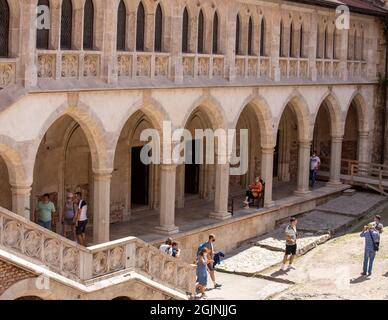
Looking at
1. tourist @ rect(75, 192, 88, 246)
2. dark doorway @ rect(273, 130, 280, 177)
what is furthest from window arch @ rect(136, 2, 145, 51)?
dark doorway @ rect(273, 130, 280, 177)

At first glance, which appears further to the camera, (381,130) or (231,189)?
(381,130)

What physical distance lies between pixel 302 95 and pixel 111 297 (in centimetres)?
1432

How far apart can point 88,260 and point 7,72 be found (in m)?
4.37

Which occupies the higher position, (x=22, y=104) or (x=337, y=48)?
(x=337, y=48)

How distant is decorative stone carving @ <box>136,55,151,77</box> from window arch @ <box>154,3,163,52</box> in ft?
2.98

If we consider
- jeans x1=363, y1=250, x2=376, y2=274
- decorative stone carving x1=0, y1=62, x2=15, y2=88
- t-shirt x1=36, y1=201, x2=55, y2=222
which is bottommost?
jeans x1=363, y1=250, x2=376, y2=274

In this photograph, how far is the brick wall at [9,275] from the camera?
53.2 ft

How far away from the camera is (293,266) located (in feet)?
76.9

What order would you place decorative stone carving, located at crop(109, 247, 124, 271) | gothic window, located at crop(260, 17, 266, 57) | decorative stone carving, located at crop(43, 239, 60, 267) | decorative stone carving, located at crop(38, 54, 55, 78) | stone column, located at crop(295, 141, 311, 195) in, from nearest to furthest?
decorative stone carving, located at crop(43, 239, 60, 267)
decorative stone carving, located at crop(109, 247, 124, 271)
decorative stone carving, located at crop(38, 54, 55, 78)
gothic window, located at crop(260, 17, 266, 57)
stone column, located at crop(295, 141, 311, 195)

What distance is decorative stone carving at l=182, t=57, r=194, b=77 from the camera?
24.4 meters

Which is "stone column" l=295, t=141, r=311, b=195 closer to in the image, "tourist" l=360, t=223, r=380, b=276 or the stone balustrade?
"tourist" l=360, t=223, r=380, b=276

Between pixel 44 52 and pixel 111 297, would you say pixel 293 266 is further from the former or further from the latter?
pixel 44 52

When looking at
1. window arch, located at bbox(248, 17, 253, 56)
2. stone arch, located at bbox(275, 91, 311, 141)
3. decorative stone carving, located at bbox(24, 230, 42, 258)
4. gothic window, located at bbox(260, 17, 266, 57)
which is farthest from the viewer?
stone arch, located at bbox(275, 91, 311, 141)
